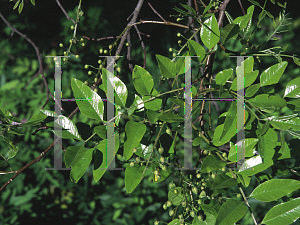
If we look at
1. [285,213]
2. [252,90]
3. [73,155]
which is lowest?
[285,213]

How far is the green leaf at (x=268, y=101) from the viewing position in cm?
38

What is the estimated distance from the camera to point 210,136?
1.55ft

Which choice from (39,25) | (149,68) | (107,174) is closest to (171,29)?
(149,68)

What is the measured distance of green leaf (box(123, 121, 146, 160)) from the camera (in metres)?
0.38

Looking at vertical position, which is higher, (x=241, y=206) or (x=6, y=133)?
(x=6, y=133)

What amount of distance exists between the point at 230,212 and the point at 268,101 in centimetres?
19

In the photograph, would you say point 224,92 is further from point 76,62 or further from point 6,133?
point 76,62

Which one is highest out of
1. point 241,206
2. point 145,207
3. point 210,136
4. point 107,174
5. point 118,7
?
point 118,7

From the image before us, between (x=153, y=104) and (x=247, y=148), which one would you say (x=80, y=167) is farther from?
(x=247, y=148)

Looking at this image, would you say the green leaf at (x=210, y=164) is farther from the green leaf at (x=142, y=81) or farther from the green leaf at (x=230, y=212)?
the green leaf at (x=142, y=81)

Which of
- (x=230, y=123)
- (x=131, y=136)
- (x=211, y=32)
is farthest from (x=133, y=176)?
(x=211, y=32)

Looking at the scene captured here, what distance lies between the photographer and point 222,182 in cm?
40

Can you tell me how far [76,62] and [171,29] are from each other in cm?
65

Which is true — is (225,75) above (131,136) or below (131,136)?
above
